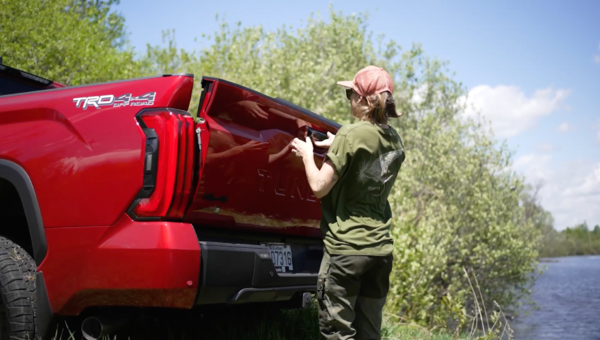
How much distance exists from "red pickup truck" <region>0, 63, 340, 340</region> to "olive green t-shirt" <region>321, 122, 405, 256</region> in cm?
45

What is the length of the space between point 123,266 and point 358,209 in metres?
1.19

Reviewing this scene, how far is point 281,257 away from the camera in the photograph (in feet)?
11.5

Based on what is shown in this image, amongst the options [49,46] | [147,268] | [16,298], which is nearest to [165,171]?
[147,268]

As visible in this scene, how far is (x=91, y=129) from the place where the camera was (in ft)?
9.95

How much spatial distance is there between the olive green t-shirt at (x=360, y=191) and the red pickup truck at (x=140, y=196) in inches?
17.9

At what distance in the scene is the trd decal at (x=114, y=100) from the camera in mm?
2973

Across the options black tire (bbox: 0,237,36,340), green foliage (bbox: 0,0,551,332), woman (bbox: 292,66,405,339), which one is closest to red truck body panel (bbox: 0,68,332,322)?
black tire (bbox: 0,237,36,340)

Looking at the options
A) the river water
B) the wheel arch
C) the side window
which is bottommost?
the river water

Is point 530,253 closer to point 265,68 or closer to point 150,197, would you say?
point 265,68

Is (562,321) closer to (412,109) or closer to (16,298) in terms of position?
(412,109)

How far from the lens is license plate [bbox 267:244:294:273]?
3.42 metres

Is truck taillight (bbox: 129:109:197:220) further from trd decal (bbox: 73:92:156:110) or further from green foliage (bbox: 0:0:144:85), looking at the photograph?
green foliage (bbox: 0:0:144:85)

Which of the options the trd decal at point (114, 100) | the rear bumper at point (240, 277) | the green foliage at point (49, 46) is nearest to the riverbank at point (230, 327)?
the rear bumper at point (240, 277)

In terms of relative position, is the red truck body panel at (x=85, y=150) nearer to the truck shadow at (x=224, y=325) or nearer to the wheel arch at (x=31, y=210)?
the wheel arch at (x=31, y=210)
